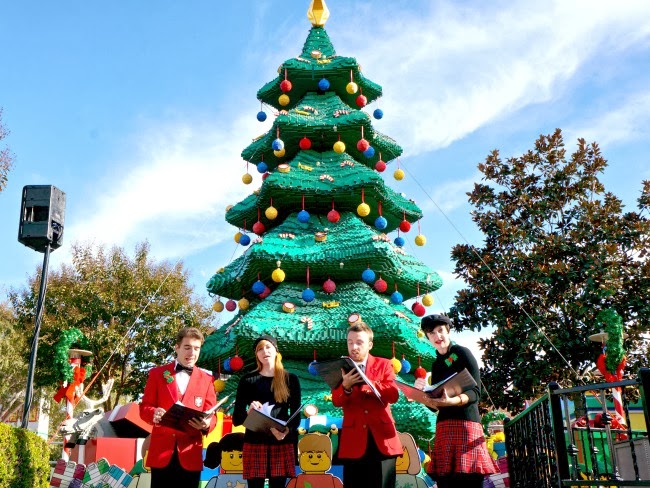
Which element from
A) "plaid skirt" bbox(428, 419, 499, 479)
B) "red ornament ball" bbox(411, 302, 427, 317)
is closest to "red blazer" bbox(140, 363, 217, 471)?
"plaid skirt" bbox(428, 419, 499, 479)

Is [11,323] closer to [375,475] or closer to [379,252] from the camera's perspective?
[379,252]

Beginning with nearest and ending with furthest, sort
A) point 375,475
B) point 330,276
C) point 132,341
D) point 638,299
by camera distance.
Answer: point 375,475
point 330,276
point 638,299
point 132,341

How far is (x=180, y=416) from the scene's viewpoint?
418cm

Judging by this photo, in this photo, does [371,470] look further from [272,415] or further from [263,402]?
[263,402]

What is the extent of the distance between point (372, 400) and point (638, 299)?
29.0 ft

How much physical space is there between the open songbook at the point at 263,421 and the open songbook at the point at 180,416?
0.83 ft

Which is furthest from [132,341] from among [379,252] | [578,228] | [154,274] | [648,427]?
[648,427]

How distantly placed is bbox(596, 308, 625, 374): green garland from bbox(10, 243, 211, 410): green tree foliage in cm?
1358

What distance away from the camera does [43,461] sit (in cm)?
640

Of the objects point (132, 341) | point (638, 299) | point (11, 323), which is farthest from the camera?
point (11, 323)

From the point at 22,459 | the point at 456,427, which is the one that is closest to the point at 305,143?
the point at 22,459

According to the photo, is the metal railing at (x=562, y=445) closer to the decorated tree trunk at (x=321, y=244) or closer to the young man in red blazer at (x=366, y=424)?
the young man in red blazer at (x=366, y=424)

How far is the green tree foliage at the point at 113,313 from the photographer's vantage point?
18.6 meters

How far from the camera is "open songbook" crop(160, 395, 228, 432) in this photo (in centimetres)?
412
